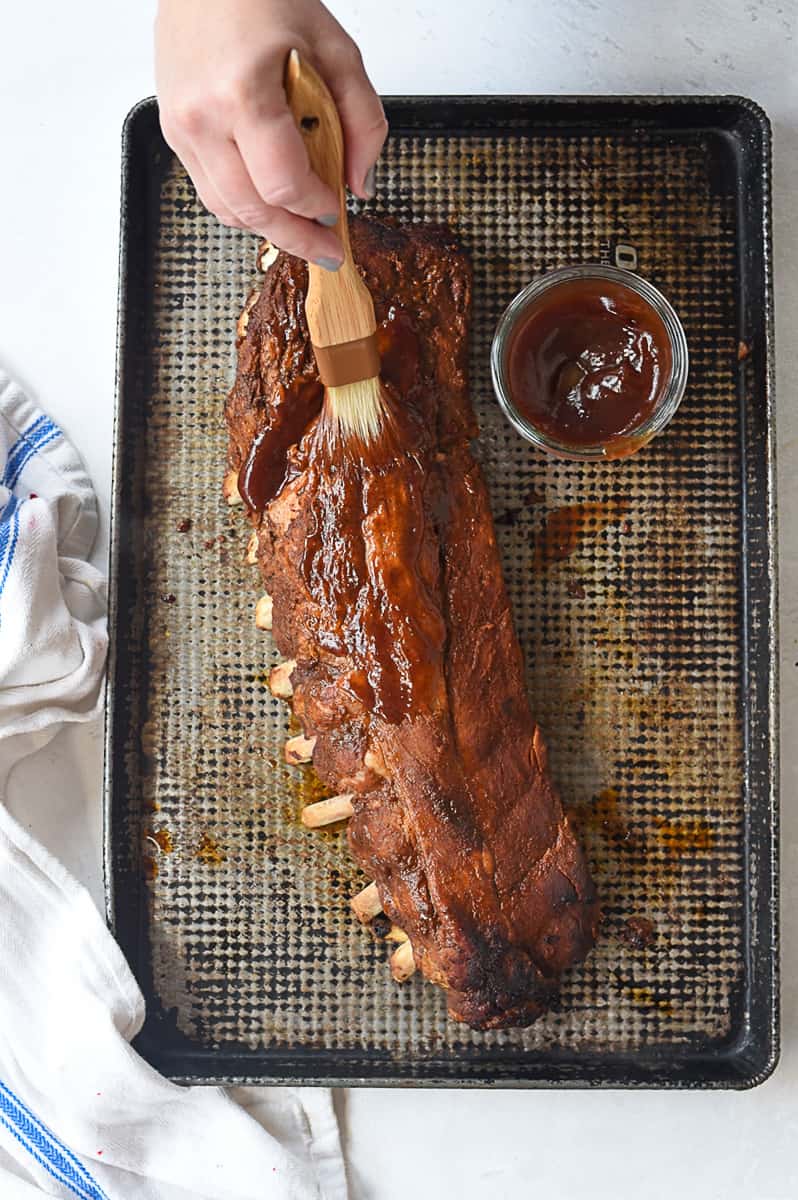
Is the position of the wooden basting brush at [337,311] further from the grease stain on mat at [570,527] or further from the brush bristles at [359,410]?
the grease stain on mat at [570,527]

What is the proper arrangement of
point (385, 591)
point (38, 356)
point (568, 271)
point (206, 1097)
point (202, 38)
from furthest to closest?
point (38, 356) < point (206, 1097) < point (568, 271) < point (385, 591) < point (202, 38)

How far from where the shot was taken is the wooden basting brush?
1.26m

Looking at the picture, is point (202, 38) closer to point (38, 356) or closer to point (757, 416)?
point (38, 356)

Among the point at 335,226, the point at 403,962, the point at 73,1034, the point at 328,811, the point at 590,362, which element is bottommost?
the point at 73,1034

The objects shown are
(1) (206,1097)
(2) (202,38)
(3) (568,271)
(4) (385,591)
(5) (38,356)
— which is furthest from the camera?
(5) (38,356)

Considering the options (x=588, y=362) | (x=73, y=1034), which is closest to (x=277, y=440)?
(x=588, y=362)

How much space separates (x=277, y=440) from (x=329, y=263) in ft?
1.39

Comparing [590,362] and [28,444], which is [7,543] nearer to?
[28,444]

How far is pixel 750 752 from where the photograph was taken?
6.54ft

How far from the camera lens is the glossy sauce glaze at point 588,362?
188cm

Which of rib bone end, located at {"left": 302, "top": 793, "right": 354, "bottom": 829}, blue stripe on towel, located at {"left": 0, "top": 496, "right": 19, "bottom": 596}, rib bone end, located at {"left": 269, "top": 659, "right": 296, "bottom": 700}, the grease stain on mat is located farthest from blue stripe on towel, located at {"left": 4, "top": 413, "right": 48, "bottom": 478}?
the grease stain on mat

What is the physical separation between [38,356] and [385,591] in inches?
36.7

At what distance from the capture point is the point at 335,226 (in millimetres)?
1420

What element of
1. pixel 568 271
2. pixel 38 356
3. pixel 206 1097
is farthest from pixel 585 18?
pixel 206 1097
